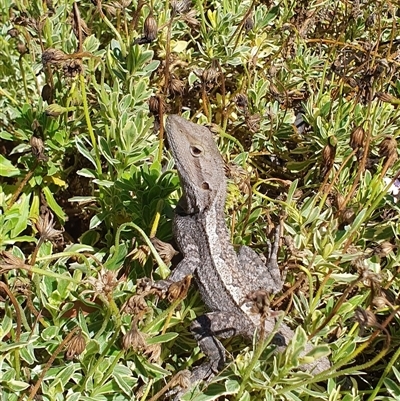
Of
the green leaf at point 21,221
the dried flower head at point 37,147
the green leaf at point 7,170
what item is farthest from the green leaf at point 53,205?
the green leaf at point 21,221

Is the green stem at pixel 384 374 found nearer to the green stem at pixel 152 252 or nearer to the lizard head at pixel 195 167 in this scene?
the green stem at pixel 152 252

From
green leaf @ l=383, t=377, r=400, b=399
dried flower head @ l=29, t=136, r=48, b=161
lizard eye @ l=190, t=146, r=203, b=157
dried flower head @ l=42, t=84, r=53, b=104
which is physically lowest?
green leaf @ l=383, t=377, r=400, b=399

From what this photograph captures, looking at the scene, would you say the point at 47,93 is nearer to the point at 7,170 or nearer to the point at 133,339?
the point at 7,170

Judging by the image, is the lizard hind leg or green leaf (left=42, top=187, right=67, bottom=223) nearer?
the lizard hind leg

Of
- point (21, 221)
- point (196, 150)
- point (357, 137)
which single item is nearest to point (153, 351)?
point (21, 221)

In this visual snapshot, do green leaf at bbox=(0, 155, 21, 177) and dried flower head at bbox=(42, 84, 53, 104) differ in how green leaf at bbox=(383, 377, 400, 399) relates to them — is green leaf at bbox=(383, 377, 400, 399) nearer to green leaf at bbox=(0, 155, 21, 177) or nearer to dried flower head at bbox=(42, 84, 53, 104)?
green leaf at bbox=(0, 155, 21, 177)

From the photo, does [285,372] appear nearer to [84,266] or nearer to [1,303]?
[84,266]

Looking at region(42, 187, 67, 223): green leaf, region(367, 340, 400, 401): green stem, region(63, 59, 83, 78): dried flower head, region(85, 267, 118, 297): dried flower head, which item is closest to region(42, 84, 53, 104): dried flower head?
region(42, 187, 67, 223): green leaf

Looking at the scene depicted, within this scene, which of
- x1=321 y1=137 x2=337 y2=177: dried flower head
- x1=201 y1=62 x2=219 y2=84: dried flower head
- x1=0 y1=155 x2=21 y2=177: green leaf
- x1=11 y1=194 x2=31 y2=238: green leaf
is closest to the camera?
x1=11 y1=194 x2=31 y2=238: green leaf
